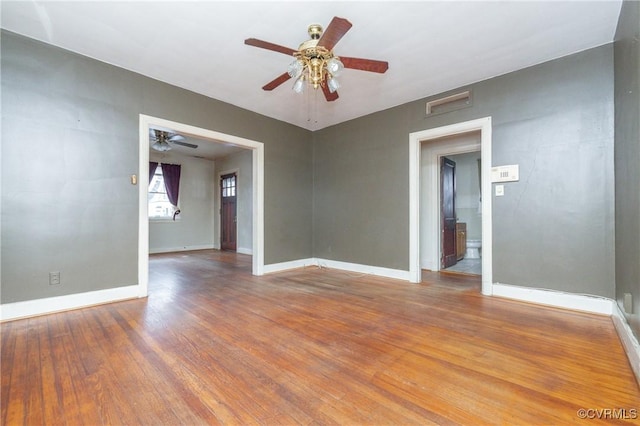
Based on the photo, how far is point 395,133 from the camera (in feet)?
14.5

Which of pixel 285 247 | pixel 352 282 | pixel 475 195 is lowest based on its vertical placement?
pixel 352 282

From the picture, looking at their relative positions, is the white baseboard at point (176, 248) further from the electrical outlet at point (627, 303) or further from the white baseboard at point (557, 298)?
the electrical outlet at point (627, 303)

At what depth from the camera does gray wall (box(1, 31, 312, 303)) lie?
104 inches

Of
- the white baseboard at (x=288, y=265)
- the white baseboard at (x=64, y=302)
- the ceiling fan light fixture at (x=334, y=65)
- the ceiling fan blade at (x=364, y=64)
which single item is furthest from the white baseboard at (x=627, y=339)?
the white baseboard at (x=64, y=302)

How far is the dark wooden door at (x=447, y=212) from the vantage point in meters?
5.14

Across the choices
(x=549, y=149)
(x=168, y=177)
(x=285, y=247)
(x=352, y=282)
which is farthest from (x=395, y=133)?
(x=168, y=177)

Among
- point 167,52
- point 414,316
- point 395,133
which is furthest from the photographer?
point 395,133

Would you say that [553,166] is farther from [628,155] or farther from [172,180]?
[172,180]

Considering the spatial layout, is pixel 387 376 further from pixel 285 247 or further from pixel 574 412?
pixel 285 247

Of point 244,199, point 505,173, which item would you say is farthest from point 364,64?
point 244,199

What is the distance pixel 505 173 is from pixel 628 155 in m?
1.19

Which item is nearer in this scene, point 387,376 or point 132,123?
point 387,376

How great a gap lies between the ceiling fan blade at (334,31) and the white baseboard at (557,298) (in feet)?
10.9

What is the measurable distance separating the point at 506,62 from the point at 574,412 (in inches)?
134
